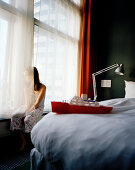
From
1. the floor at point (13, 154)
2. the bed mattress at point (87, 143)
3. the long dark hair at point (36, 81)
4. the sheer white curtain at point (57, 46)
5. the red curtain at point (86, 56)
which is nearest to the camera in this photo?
the bed mattress at point (87, 143)

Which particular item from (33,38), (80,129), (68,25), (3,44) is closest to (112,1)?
(68,25)

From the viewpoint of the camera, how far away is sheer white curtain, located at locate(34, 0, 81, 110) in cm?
260

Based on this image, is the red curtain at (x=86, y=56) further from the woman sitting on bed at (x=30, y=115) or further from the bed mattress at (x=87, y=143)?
the bed mattress at (x=87, y=143)

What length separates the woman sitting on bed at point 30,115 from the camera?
80.9 inches

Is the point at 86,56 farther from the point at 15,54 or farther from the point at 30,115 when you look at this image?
the point at 30,115

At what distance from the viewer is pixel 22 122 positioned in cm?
214

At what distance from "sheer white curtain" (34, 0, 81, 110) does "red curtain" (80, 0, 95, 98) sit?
17cm

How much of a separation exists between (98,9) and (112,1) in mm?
376

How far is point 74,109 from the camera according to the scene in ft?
3.97

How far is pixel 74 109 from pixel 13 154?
1358 mm

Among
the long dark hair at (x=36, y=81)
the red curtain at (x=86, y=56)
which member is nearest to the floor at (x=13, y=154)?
the long dark hair at (x=36, y=81)

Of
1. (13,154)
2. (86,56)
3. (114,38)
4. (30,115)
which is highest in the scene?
(114,38)

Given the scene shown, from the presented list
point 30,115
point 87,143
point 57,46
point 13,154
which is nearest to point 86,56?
point 57,46

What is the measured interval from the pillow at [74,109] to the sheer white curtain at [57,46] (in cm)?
148
